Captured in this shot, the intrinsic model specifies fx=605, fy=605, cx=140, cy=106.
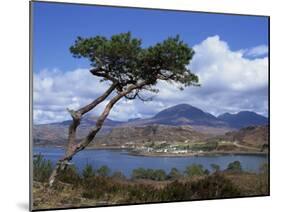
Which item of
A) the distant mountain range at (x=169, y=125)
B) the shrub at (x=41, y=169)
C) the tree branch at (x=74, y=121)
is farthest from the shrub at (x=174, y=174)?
the shrub at (x=41, y=169)

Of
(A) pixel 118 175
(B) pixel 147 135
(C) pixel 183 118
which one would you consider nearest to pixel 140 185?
(A) pixel 118 175

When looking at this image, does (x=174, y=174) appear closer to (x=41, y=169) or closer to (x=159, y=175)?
(x=159, y=175)

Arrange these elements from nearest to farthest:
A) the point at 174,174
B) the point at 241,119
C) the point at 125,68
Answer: the point at 125,68 → the point at 174,174 → the point at 241,119

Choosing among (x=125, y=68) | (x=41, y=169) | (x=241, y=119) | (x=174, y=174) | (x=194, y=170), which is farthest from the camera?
(x=241, y=119)

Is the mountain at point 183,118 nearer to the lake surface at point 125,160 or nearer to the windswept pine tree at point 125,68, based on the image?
the windswept pine tree at point 125,68

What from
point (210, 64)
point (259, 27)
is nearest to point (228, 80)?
point (210, 64)

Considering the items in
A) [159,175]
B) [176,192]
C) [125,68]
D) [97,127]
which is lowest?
[176,192]
